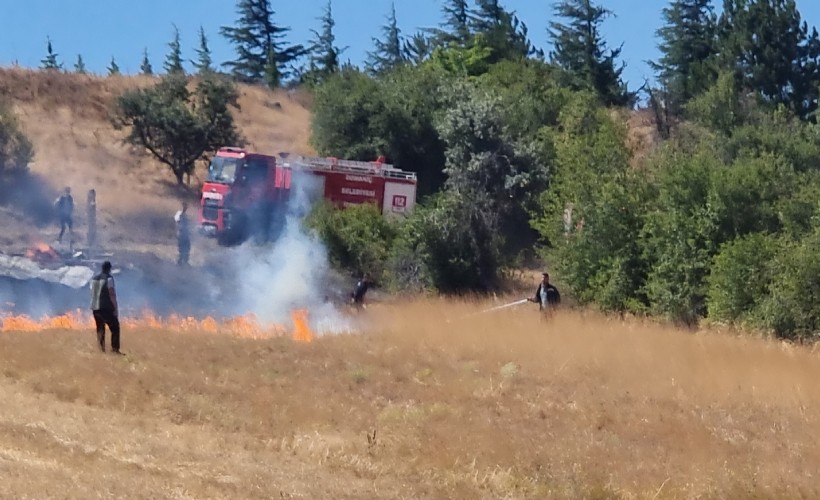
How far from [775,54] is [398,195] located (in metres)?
23.9

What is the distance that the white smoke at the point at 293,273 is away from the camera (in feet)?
100

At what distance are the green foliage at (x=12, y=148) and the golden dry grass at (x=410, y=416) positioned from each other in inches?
1003

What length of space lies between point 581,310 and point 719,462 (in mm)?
16440

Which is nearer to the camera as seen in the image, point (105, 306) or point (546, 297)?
point (105, 306)

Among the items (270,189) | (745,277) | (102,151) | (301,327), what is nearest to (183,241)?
(270,189)

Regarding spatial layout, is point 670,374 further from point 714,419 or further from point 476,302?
Answer: point 476,302

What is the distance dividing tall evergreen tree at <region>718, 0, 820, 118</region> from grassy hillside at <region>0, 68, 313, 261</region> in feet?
71.9

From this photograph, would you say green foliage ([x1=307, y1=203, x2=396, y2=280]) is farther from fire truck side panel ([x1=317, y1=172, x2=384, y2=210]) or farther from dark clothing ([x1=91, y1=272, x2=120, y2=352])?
dark clothing ([x1=91, y1=272, x2=120, y2=352])

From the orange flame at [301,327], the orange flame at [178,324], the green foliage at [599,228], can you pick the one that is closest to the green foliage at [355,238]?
the green foliage at [599,228]

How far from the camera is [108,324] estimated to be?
63.5ft

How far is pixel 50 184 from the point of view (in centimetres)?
4684

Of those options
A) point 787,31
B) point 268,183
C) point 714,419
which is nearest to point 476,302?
point 268,183

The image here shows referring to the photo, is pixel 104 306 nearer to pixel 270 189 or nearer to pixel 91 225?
pixel 91 225

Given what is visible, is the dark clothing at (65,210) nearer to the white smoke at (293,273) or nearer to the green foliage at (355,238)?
the white smoke at (293,273)
